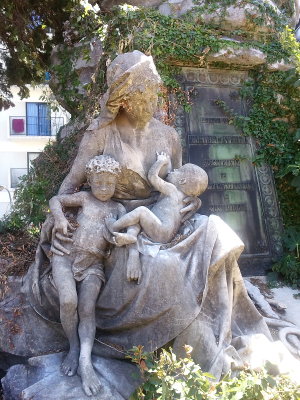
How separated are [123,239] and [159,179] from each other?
575mm

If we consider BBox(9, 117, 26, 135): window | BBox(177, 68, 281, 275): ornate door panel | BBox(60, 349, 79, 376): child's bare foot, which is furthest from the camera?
BBox(9, 117, 26, 135): window

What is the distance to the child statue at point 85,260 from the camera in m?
2.71

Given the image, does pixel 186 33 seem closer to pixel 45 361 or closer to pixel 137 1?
pixel 137 1

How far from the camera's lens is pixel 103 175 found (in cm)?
308

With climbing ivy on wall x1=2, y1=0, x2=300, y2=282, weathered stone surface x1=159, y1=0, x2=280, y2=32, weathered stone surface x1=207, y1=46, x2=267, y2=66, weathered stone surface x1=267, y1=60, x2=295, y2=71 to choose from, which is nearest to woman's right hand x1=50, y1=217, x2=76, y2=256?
climbing ivy on wall x1=2, y1=0, x2=300, y2=282

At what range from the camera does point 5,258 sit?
12.3 ft

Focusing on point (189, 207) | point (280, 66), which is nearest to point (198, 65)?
point (280, 66)

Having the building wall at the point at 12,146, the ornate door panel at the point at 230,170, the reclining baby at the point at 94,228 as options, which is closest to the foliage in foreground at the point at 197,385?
the reclining baby at the point at 94,228

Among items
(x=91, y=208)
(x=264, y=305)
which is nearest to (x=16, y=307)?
(x=91, y=208)

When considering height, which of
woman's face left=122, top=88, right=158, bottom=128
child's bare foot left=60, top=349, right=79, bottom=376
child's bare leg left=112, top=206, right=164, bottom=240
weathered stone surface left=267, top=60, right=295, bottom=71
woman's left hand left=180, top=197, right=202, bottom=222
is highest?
weathered stone surface left=267, top=60, right=295, bottom=71

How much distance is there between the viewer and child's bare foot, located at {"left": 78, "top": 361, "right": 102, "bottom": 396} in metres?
→ 2.40

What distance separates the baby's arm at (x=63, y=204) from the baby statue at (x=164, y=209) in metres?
0.26

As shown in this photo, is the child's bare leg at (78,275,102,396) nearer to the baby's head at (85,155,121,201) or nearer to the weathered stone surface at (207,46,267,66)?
the baby's head at (85,155,121,201)

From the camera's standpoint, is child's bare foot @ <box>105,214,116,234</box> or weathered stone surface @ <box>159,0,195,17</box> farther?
weathered stone surface @ <box>159,0,195,17</box>
